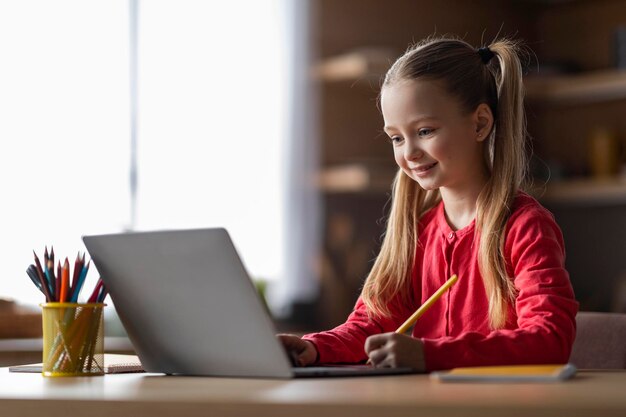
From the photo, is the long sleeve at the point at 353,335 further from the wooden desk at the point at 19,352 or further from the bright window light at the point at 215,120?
the bright window light at the point at 215,120

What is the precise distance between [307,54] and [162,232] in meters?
3.08

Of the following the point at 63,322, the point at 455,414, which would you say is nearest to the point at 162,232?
the point at 63,322

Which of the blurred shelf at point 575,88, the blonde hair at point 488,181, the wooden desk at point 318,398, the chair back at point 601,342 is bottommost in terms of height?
the chair back at point 601,342

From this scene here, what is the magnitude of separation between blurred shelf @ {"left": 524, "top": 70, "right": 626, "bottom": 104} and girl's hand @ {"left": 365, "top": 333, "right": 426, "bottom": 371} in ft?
11.5

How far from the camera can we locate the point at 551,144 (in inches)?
194

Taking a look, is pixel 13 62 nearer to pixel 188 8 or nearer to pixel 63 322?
pixel 188 8

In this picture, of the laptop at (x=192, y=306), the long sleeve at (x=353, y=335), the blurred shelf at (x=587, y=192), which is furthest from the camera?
the blurred shelf at (x=587, y=192)

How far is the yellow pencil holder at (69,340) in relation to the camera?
1275 mm

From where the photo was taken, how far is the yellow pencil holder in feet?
4.18

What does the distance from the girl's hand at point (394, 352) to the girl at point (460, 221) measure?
0.15 meters

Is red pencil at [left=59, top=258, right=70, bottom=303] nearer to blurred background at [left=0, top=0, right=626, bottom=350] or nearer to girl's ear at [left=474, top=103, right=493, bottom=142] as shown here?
girl's ear at [left=474, top=103, right=493, bottom=142]

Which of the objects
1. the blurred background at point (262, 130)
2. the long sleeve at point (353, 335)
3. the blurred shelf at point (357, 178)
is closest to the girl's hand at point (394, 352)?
the long sleeve at point (353, 335)

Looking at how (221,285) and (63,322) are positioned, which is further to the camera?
(63,322)

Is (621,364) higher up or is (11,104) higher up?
(11,104)
